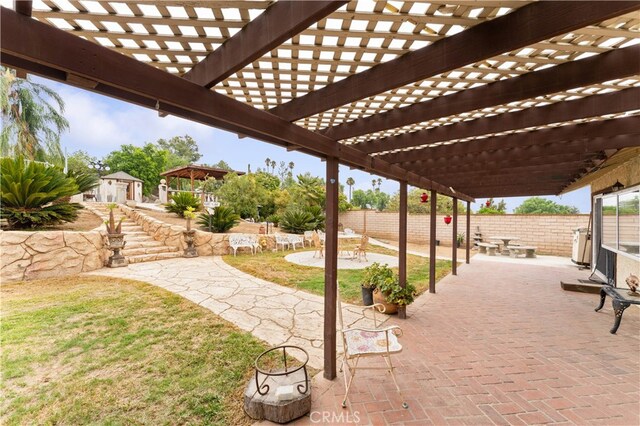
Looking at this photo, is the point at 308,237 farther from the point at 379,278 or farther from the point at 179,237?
the point at 379,278

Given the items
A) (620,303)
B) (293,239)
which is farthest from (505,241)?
(293,239)

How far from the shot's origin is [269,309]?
474 cm

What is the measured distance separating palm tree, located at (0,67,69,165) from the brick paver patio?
1438 centimetres

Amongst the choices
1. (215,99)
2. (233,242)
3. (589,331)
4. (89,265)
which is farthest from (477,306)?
(89,265)

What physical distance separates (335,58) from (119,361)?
3.84 meters

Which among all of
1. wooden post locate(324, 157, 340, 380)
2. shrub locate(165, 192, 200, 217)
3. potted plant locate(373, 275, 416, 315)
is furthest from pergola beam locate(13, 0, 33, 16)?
shrub locate(165, 192, 200, 217)

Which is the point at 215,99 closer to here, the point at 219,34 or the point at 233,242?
the point at 219,34

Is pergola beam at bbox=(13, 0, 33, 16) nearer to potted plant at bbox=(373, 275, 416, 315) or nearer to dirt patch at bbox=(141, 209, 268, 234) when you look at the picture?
potted plant at bbox=(373, 275, 416, 315)

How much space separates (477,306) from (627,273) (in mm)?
3256

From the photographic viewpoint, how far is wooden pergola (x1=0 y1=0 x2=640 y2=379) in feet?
3.89

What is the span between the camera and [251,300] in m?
5.18

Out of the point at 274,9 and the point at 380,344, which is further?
the point at 380,344

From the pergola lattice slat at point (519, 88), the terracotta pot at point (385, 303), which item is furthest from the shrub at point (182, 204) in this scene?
the pergola lattice slat at point (519, 88)

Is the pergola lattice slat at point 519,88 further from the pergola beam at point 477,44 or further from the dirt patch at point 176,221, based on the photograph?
the dirt patch at point 176,221
